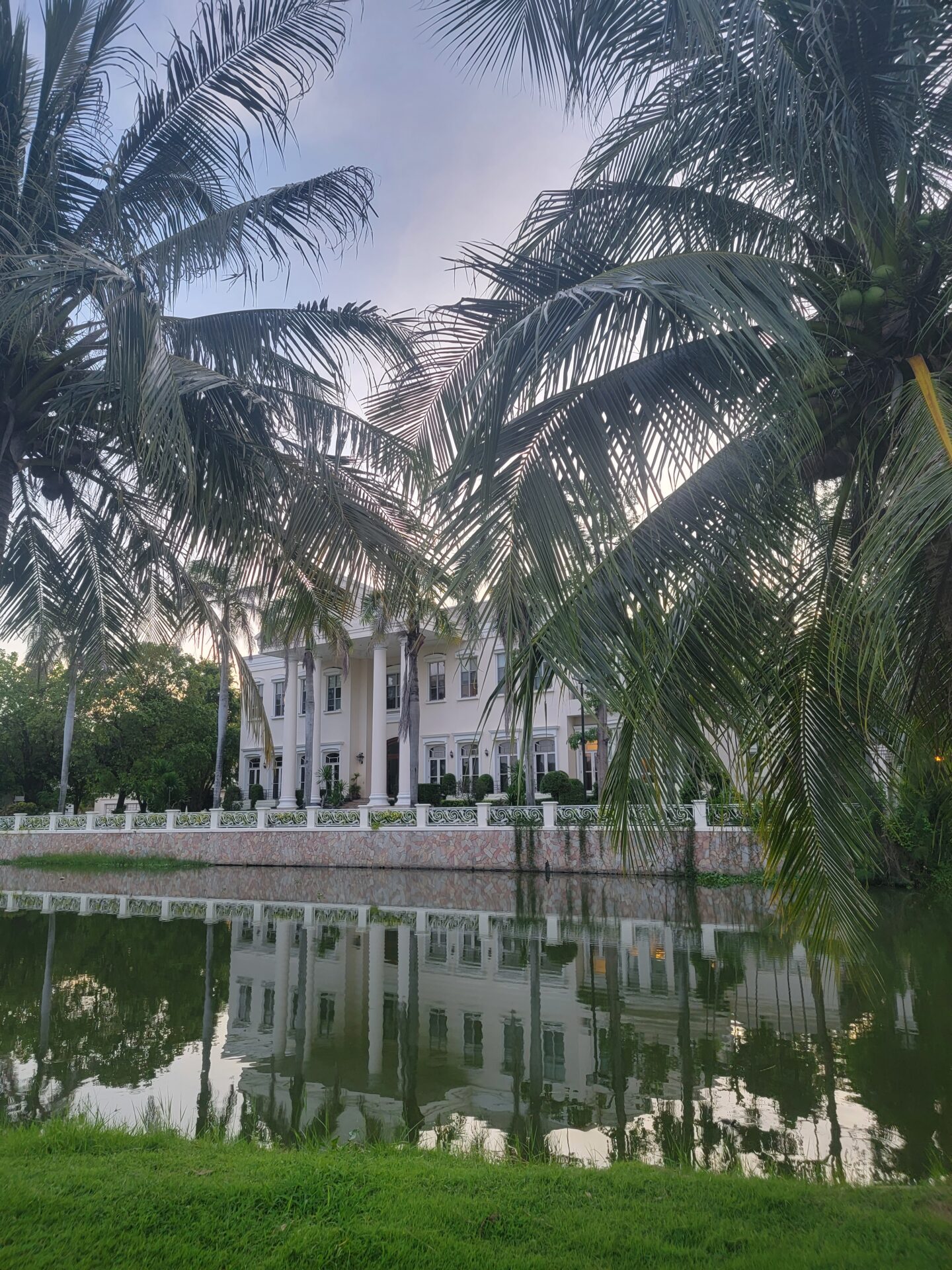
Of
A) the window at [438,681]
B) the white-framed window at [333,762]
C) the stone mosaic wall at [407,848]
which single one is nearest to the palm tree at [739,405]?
the stone mosaic wall at [407,848]

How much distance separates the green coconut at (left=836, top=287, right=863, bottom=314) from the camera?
12.9 feet

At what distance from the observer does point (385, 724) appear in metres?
34.6

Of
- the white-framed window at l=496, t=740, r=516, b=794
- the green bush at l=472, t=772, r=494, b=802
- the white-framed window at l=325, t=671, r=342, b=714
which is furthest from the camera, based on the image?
the white-framed window at l=325, t=671, r=342, b=714

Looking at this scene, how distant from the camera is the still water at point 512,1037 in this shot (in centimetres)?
525

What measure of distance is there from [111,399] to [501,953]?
27.4 feet

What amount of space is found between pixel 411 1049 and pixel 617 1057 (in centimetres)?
156

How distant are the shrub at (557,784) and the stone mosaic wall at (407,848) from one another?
442 cm

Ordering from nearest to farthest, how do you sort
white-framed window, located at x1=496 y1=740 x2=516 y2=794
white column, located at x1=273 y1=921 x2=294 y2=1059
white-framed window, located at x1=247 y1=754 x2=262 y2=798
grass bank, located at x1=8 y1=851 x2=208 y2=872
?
white column, located at x1=273 y1=921 x2=294 y2=1059 < grass bank, located at x1=8 y1=851 x2=208 y2=872 < white-framed window, located at x1=496 y1=740 x2=516 y2=794 < white-framed window, located at x1=247 y1=754 x2=262 y2=798

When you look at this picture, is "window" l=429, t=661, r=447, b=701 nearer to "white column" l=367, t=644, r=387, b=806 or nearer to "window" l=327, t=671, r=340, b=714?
"white column" l=367, t=644, r=387, b=806

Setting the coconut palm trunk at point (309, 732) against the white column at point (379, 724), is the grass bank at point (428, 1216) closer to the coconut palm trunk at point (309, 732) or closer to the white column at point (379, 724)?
the coconut palm trunk at point (309, 732)

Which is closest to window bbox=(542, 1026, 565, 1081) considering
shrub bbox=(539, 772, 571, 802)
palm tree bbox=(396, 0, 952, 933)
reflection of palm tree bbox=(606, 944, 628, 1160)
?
reflection of palm tree bbox=(606, 944, 628, 1160)

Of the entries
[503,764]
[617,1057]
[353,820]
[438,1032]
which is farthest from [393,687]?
[617,1057]

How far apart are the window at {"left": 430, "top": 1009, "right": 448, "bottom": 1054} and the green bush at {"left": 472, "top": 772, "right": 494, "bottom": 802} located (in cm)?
2187

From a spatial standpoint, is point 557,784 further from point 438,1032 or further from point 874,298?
point 874,298
